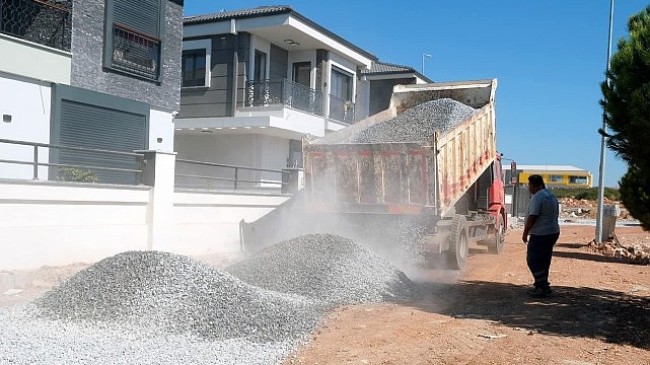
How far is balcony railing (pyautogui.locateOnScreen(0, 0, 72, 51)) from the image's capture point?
1370 centimetres

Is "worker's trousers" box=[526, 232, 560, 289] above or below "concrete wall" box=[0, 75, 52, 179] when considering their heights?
below

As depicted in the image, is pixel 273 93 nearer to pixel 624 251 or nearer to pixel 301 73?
pixel 301 73

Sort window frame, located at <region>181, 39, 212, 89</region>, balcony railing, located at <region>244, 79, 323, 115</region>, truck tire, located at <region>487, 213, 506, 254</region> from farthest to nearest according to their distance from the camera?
window frame, located at <region>181, 39, 212, 89</region>
balcony railing, located at <region>244, 79, 323, 115</region>
truck tire, located at <region>487, 213, 506, 254</region>

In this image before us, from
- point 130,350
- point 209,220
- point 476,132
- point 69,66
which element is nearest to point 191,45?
point 69,66

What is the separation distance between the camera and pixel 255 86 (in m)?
21.3

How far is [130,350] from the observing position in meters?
5.55

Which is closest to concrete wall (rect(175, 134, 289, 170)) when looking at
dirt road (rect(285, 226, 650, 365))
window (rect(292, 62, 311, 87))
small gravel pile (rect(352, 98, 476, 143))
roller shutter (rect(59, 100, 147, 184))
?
window (rect(292, 62, 311, 87))

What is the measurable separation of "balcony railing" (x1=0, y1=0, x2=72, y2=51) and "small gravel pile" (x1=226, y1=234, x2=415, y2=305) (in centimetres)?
784

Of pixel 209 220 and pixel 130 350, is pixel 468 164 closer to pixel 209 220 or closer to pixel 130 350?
pixel 209 220

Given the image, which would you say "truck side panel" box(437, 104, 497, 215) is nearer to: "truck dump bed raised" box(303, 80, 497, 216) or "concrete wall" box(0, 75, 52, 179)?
"truck dump bed raised" box(303, 80, 497, 216)

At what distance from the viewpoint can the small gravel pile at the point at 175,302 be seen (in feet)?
20.6

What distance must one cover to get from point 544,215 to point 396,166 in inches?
114

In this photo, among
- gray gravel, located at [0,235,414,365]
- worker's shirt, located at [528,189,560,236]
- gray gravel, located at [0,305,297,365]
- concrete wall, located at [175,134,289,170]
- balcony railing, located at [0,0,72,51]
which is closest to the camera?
gray gravel, located at [0,305,297,365]

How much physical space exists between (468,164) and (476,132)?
0.82m
